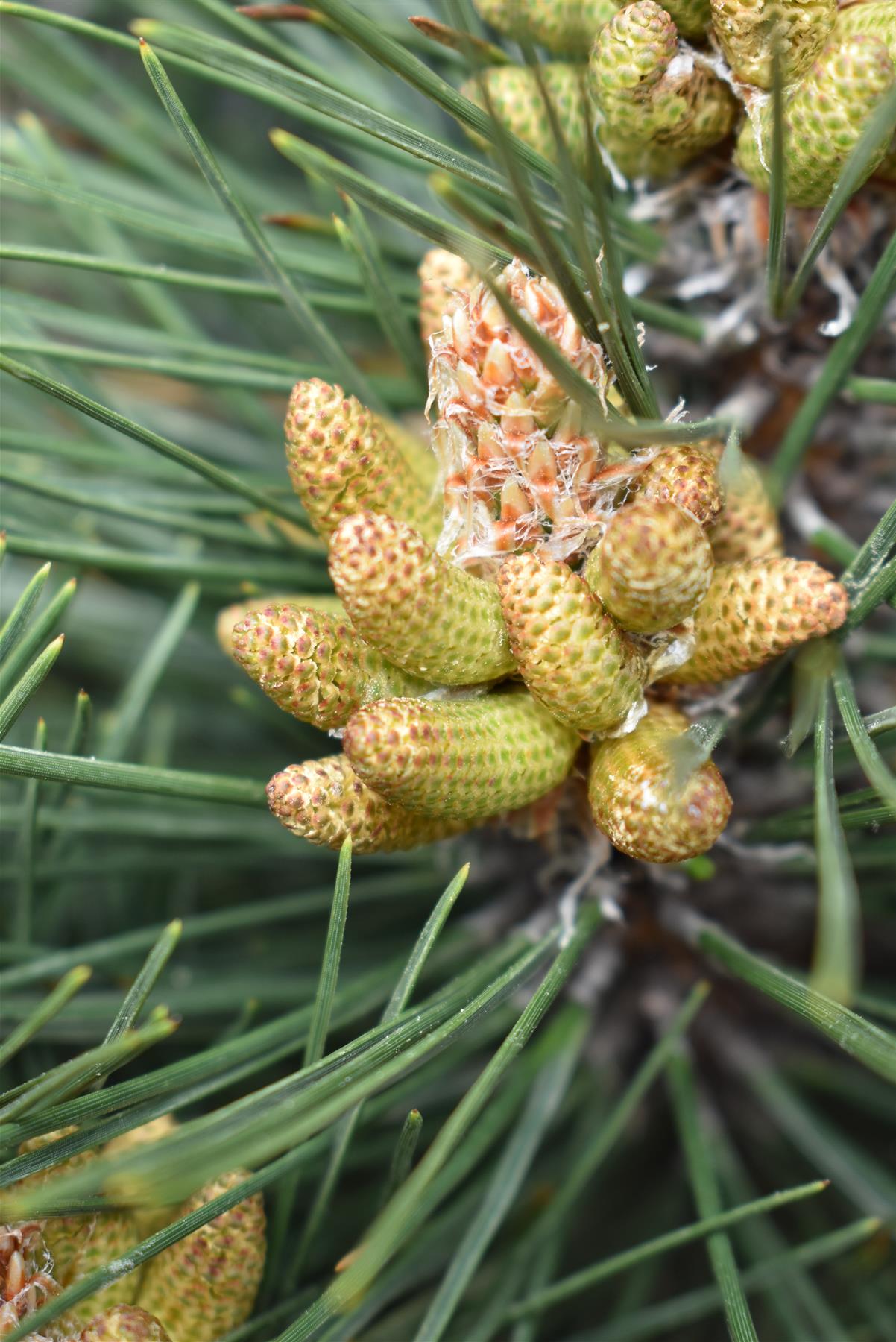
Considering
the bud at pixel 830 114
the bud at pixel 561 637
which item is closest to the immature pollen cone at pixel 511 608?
the bud at pixel 561 637

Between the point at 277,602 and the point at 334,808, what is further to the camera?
the point at 277,602

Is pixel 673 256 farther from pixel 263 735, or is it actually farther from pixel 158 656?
pixel 263 735

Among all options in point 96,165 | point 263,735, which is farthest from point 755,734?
point 96,165

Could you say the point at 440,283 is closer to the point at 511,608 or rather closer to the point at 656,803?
the point at 511,608

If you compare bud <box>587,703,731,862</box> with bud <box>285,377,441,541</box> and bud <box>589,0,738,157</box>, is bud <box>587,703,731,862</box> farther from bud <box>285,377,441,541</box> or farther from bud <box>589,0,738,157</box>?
bud <box>589,0,738,157</box>

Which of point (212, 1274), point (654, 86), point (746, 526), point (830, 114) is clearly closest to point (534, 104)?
point (654, 86)

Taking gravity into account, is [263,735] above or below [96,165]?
below
